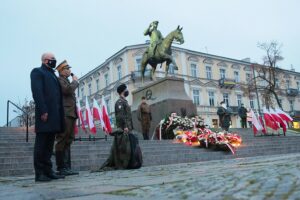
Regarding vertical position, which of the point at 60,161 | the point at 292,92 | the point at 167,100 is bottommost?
the point at 60,161

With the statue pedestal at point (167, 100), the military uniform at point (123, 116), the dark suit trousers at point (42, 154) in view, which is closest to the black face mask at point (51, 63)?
the dark suit trousers at point (42, 154)

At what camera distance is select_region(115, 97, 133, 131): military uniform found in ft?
26.1

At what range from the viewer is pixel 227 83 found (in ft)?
176

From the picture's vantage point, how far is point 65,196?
2766mm

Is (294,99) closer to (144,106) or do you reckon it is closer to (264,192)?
(144,106)

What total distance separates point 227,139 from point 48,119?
8119 mm

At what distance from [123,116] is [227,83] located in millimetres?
47450

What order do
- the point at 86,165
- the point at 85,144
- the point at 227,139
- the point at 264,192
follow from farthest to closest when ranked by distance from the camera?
the point at 227,139 → the point at 85,144 → the point at 86,165 → the point at 264,192

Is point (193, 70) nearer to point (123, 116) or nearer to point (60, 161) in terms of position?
point (123, 116)

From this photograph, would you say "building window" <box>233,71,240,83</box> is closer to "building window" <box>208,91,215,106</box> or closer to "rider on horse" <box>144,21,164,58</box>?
"building window" <box>208,91,215,106</box>

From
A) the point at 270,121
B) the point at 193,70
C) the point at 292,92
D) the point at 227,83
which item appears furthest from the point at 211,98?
the point at 270,121

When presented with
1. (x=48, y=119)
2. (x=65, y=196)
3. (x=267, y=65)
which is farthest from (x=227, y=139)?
(x=267, y=65)

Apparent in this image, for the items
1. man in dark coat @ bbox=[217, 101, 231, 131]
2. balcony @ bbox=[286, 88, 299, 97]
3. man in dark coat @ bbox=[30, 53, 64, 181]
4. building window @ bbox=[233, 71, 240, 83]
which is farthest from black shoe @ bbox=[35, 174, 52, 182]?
balcony @ bbox=[286, 88, 299, 97]

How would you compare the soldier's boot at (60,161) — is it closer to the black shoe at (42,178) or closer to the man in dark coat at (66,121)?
the man in dark coat at (66,121)
